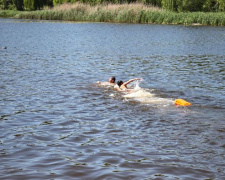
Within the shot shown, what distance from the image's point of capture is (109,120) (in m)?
11.5

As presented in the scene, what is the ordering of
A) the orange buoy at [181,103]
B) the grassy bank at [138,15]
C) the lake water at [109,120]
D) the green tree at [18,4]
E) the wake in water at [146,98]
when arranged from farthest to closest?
the green tree at [18,4], the grassy bank at [138,15], the wake in water at [146,98], the orange buoy at [181,103], the lake water at [109,120]

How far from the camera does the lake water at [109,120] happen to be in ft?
26.1

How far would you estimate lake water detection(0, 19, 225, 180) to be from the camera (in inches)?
314

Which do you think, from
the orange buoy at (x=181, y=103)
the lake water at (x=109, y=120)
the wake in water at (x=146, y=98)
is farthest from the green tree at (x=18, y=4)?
the orange buoy at (x=181, y=103)

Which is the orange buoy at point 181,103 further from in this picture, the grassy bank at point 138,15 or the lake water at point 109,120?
the grassy bank at point 138,15

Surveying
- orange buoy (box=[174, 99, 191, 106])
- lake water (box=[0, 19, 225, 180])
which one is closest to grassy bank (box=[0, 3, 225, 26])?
lake water (box=[0, 19, 225, 180])

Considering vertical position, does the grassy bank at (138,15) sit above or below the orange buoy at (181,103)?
above

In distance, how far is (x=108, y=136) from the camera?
9.89m

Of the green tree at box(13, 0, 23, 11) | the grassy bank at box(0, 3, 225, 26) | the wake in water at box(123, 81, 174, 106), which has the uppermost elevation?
the green tree at box(13, 0, 23, 11)

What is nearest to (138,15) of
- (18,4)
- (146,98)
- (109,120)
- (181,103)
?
(18,4)

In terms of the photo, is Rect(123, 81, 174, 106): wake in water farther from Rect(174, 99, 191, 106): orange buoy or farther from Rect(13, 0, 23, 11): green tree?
Rect(13, 0, 23, 11): green tree

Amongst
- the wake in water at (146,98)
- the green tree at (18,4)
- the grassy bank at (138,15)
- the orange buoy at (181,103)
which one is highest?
the green tree at (18,4)

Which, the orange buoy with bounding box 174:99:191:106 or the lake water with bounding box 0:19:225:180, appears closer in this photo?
the lake water with bounding box 0:19:225:180

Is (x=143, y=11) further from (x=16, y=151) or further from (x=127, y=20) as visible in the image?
(x=16, y=151)
